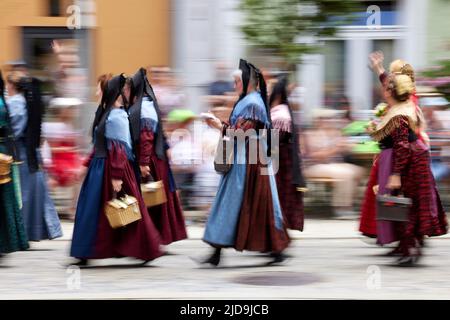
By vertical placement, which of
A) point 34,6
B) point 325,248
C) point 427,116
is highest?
point 34,6

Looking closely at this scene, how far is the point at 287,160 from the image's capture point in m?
11.8

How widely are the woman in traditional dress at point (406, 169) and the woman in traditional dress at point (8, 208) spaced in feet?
11.0

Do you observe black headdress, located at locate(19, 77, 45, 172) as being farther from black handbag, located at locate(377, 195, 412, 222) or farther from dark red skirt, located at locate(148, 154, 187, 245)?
black handbag, located at locate(377, 195, 412, 222)

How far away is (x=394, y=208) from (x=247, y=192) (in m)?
1.34

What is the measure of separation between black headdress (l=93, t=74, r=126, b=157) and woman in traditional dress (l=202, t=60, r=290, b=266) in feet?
3.01

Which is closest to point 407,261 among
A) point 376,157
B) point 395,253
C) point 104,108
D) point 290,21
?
point 395,253

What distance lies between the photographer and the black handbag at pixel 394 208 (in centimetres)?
1078

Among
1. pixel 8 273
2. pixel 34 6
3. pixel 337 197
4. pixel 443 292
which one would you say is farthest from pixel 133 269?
pixel 34 6

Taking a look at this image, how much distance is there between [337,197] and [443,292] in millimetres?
5351

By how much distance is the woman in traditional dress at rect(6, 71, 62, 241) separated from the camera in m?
11.9

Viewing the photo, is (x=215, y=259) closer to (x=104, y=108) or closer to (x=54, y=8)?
(x=104, y=108)

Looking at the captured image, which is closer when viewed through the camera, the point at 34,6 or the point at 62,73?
the point at 62,73

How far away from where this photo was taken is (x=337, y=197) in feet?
49.2
